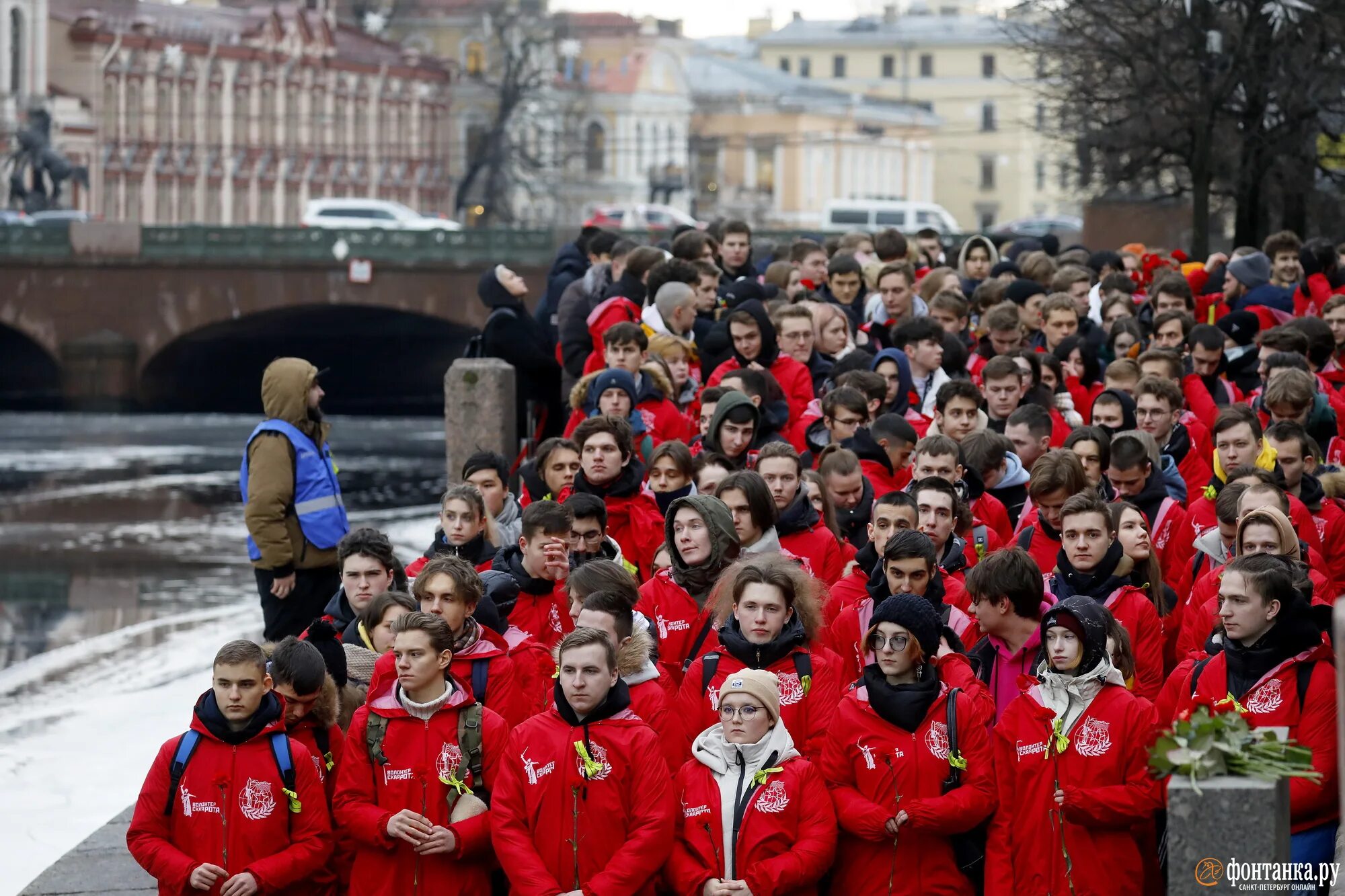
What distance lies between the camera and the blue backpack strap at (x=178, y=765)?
6.69 meters

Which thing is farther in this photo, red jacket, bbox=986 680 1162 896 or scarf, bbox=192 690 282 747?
scarf, bbox=192 690 282 747

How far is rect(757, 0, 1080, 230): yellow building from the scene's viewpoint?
374 feet

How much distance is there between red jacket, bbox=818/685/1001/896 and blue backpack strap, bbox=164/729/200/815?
6.61ft

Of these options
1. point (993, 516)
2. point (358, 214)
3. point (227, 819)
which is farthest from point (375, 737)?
point (358, 214)

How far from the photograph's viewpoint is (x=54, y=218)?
5038cm

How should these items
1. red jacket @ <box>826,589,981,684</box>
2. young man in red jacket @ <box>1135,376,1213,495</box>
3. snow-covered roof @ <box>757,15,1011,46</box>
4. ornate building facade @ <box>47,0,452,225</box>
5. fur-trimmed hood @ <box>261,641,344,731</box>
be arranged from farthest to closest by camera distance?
snow-covered roof @ <box>757,15,1011,46</box> < ornate building facade @ <box>47,0,452,225</box> < young man in red jacket @ <box>1135,376,1213,495</box> < red jacket @ <box>826,589,981,684</box> < fur-trimmed hood @ <box>261,641,344,731</box>

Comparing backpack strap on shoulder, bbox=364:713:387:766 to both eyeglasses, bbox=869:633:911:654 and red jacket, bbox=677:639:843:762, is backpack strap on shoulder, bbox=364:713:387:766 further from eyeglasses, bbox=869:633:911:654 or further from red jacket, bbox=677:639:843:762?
eyeglasses, bbox=869:633:911:654

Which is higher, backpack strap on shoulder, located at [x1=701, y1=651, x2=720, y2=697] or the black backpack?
the black backpack

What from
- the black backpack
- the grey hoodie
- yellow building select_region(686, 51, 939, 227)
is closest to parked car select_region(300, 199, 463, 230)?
yellow building select_region(686, 51, 939, 227)

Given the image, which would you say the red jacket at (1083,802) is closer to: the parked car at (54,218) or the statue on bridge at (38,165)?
the parked car at (54,218)

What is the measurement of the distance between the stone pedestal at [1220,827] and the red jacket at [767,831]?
141cm

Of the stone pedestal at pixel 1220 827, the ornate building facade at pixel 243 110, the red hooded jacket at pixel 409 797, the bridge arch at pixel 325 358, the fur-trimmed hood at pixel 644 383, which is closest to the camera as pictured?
the stone pedestal at pixel 1220 827

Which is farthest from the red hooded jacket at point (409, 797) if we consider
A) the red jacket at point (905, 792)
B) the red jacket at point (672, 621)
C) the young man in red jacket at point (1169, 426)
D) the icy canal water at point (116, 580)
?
the young man in red jacket at point (1169, 426)

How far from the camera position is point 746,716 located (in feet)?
20.7
